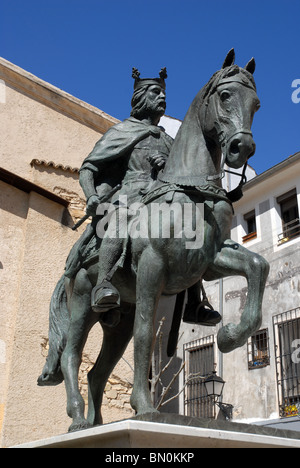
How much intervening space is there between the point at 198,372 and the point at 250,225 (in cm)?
495

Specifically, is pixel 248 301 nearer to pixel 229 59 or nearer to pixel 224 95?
pixel 224 95

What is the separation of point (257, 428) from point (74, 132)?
12.7 m

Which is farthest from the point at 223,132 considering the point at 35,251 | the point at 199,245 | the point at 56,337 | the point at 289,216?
the point at 289,216

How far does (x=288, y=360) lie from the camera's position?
14.0 meters

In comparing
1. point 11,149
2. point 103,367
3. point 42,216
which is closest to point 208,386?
point 42,216

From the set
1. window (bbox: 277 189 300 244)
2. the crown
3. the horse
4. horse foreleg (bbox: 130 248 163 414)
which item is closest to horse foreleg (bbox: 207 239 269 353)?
the horse

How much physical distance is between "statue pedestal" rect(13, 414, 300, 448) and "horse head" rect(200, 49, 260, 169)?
1.48 metres

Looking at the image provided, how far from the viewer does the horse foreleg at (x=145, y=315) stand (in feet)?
11.2

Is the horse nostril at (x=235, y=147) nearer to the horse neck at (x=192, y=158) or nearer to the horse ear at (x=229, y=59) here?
the horse neck at (x=192, y=158)

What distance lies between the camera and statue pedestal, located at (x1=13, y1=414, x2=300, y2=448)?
109 inches

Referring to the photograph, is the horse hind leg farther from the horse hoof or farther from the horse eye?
the horse eye

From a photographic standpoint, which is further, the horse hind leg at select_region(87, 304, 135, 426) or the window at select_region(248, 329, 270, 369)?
the window at select_region(248, 329, 270, 369)

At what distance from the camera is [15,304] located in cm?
1171
